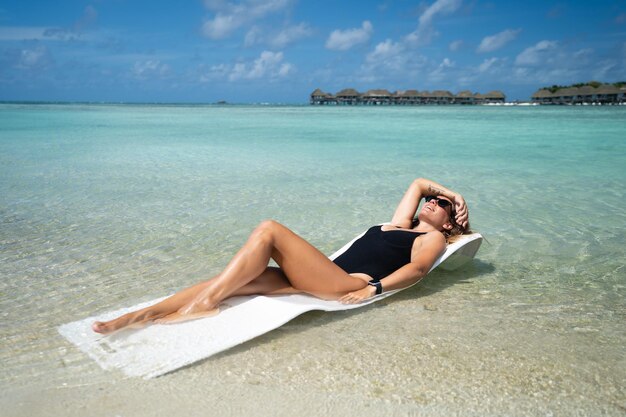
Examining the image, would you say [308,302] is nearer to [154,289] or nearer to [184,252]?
[154,289]

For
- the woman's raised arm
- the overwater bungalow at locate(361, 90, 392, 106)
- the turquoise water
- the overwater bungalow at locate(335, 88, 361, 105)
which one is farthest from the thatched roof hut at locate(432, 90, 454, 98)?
the woman's raised arm

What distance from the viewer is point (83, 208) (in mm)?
6359

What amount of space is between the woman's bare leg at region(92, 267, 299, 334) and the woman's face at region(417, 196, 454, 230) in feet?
3.69

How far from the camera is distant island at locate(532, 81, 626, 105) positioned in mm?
71625

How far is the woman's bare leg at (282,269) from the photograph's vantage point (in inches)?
117

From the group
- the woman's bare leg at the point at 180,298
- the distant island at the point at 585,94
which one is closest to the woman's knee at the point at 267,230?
the woman's bare leg at the point at 180,298

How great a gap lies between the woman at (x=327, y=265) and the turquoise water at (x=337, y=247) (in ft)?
Answer: 0.69

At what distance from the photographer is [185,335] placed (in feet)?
9.12

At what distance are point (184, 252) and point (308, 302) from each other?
1.89m

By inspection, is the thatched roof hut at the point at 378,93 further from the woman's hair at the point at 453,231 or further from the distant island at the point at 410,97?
the woman's hair at the point at 453,231

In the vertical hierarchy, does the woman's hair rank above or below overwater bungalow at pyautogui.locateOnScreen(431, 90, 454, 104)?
below

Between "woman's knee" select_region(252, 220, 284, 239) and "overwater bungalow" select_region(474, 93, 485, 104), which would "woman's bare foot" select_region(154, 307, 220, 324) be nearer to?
"woman's knee" select_region(252, 220, 284, 239)

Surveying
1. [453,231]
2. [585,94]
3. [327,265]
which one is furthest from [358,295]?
[585,94]

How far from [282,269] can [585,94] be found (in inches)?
3272
